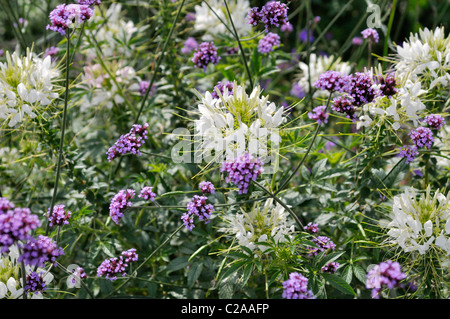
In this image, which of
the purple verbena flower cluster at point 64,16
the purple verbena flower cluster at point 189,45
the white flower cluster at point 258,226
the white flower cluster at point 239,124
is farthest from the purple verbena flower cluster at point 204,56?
the purple verbena flower cluster at point 189,45

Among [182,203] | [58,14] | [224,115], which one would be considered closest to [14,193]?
[182,203]

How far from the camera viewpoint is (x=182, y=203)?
2078 millimetres

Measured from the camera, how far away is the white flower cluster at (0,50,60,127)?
1.81 metres

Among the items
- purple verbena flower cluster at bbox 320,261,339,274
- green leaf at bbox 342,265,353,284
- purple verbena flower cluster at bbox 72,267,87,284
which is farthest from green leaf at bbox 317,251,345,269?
purple verbena flower cluster at bbox 72,267,87,284

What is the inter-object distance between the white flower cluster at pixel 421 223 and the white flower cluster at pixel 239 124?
1.63 ft

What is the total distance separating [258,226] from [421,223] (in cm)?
56

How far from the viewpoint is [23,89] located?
5.93ft

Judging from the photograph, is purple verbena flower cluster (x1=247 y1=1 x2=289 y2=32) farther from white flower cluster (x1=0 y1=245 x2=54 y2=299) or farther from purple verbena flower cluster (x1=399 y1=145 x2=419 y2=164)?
white flower cluster (x1=0 y1=245 x2=54 y2=299)

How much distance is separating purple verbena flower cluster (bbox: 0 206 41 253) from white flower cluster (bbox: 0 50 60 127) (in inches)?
28.1

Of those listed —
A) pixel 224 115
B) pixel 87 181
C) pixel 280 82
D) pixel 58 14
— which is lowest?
pixel 280 82

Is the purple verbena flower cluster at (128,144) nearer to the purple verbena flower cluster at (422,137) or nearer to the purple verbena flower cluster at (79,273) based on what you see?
the purple verbena flower cluster at (79,273)

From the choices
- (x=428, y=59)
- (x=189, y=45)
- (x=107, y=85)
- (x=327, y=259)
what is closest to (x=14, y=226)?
(x=327, y=259)

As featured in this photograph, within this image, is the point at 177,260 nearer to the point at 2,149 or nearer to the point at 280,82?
the point at 2,149
